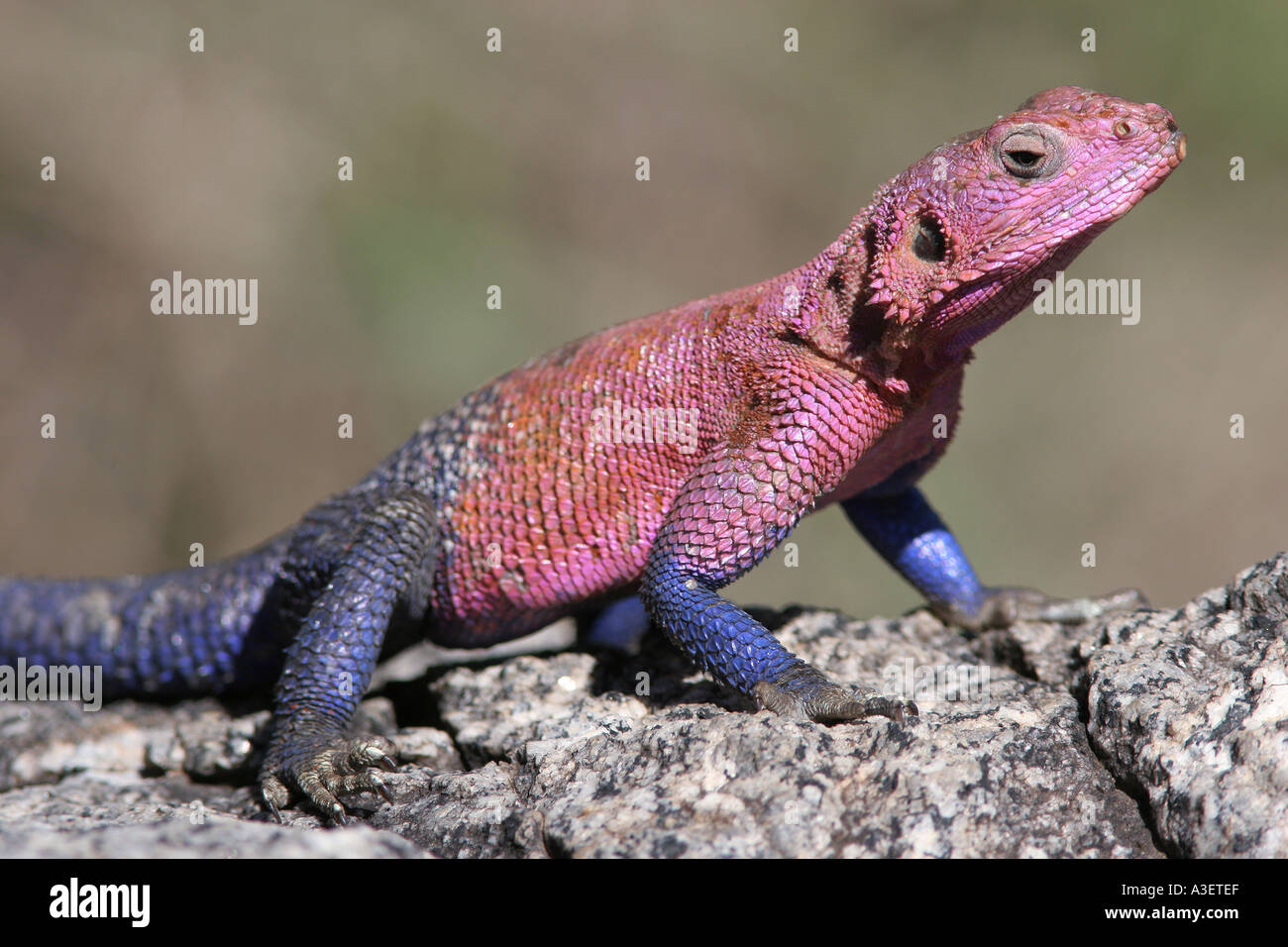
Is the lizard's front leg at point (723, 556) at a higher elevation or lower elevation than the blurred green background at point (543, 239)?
lower

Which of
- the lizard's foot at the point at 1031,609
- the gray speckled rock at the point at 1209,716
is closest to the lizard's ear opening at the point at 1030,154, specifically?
the gray speckled rock at the point at 1209,716

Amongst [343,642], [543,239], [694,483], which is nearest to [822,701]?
[694,483]

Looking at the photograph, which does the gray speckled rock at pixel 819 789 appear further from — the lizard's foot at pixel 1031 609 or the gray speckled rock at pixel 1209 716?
the lizard's foot at pixel 1031 609

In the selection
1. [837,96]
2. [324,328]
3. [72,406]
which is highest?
[837,96]

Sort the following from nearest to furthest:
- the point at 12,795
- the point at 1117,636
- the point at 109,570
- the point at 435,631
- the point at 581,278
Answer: the point at 1117,636, the point at 12,795, the point at 435,631, the point at 109,570, the point at 581,278

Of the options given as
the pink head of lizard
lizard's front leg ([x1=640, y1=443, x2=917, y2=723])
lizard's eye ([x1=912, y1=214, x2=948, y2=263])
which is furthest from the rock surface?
lizard's eye ([x1=912, y1=214, x2=948, y2=263])

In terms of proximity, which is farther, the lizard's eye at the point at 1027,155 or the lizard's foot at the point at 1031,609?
the lizard's foot at the point at 1031,609
